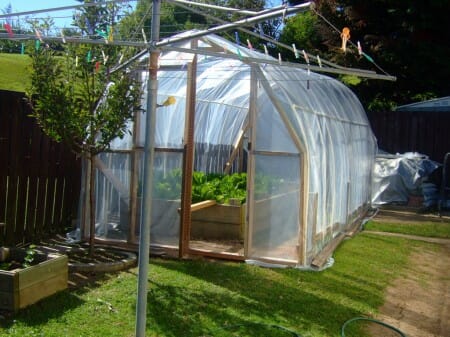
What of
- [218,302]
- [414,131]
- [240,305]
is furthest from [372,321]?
[414,131]

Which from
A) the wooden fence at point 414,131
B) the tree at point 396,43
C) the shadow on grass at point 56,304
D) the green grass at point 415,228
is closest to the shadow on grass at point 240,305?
the shadow on grass at point 56,304

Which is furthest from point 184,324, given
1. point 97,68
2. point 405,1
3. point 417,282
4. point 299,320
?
point 405,1

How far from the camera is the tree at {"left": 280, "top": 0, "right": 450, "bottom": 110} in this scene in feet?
54.2

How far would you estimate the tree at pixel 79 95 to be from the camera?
577 cm

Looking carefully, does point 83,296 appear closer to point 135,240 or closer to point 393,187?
point 135,240

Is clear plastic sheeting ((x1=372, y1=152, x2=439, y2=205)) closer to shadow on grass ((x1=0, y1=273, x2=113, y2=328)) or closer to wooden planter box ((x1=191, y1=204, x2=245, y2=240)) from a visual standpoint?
wooden planter box ((x1=191, y1=204, x2=245, y2=240))

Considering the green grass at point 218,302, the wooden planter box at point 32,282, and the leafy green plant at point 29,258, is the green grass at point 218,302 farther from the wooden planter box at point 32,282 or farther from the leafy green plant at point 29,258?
the leafy green plant at point 29,258

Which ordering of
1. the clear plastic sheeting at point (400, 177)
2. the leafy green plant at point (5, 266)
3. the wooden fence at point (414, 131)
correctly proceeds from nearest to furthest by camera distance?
the leafy green plant at point (5, 266) < the clear plastic sheeting at point (400, 177) < the wooden fence at point (414, 131)

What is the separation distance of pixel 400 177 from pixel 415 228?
8.91 feet

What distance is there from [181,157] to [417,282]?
3.30 metres

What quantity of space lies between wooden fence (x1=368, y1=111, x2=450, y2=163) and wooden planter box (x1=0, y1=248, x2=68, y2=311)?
35.0ft

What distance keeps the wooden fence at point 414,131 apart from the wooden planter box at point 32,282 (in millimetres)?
10683

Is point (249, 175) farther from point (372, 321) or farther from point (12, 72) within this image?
point (12, 72)

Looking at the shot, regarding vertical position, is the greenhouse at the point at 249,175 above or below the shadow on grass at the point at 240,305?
above
